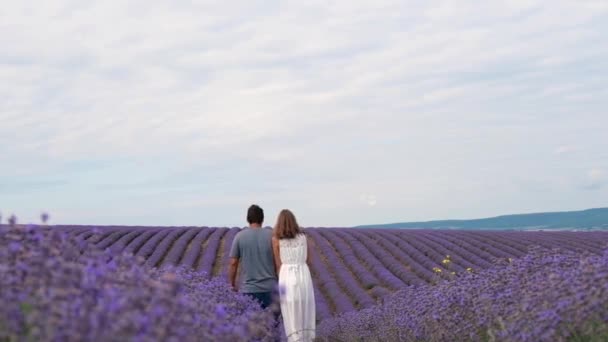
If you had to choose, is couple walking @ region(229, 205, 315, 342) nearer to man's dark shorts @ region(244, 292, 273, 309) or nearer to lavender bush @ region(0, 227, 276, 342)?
man's dark shorts @ region(244, 292, 273, 309)

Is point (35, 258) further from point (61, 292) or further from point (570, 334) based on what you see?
point (570, 334)

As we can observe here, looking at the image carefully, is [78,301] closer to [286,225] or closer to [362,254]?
[286,225]

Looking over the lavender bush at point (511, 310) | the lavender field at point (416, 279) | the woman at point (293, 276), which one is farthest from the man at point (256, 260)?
the lavender bush at point (511, 310)

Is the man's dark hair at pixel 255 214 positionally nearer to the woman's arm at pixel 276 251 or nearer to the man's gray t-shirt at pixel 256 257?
the man's gray t-shirt at pixel 256 257

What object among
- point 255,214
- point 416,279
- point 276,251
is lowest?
point 416,279

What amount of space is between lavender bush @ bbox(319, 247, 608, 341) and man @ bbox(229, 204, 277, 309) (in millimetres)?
1536

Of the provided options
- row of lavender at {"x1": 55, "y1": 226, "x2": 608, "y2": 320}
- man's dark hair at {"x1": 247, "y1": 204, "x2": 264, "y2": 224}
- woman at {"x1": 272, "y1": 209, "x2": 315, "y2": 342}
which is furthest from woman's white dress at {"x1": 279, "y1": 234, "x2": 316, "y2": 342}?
row of lavender at {"x1": 55, "y1": 226, "x2": 608, "y2": 320}

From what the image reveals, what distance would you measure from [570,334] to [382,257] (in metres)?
13.8

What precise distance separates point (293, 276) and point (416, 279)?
23.3 feet

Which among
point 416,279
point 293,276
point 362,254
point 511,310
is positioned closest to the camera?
point 511,310

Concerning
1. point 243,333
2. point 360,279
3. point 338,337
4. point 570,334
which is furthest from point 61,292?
point 360,279

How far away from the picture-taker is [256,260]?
8906 millimetres

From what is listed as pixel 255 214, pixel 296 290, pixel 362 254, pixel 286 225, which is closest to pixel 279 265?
pixel 296 290

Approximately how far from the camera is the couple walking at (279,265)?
8.87 m
